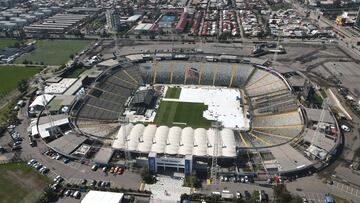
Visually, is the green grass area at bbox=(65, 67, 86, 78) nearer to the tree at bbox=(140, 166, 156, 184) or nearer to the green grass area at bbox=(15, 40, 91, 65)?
the green grass area at bbox=(15, 40, 91, 65)

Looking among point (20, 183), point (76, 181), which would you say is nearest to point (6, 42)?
point (20, 183)

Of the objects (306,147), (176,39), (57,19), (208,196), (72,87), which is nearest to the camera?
(208,196)

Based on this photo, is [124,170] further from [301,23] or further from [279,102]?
[301,23]

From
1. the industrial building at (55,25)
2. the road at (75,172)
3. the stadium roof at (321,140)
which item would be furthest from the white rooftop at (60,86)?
the stadium roof at (321,140)

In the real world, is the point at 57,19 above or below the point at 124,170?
above

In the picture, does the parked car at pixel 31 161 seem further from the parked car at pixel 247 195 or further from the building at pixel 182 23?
the building at pixel 182 23

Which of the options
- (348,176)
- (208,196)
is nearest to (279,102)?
(348,176)

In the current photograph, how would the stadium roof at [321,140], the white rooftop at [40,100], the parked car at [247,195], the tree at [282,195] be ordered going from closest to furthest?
1. the tree at [282,195]
2. the parked car at [247,195]
3. the stadium roof at [321,140]
4. the white rooftop at [40,100]
